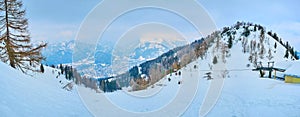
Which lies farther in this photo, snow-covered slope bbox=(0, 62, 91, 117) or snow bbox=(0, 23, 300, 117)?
snow bbox=(0, 23, 300, 117)

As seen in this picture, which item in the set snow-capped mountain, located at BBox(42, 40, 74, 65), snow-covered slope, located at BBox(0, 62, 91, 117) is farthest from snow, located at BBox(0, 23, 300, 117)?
snow-capped mountain, located at BBox(42, 40, 74, 65)

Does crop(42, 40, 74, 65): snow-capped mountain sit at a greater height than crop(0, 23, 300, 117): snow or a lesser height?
greater

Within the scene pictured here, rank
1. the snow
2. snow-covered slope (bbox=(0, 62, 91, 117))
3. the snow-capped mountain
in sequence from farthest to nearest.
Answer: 1. the snow-capped mountain
2. the snow
3. snow-covered slope (bbox=(0, 62, 91, 117))

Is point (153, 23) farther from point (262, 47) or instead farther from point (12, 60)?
point (262, 47)

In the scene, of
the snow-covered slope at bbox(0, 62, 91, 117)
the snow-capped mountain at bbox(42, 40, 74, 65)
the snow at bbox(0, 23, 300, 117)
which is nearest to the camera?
the snow-covered slope at bbox(0, 62, 91, 117)

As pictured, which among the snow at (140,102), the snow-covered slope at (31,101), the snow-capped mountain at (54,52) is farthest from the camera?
the snow-capped mountain at (54,52)

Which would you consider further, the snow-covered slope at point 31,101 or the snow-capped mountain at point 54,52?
the snow-capped mountain at point 54,52

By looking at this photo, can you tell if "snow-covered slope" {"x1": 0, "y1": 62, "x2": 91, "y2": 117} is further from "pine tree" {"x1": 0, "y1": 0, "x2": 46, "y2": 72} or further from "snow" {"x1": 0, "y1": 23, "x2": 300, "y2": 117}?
"pine tree" {"x1": 0, "y1": 0, "x2": 46, "y2": 72}

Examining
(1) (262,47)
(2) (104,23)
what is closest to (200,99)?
(2) (104,23)

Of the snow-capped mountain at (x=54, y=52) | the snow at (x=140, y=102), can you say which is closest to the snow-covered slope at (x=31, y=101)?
the snow at (x=140, y=102)

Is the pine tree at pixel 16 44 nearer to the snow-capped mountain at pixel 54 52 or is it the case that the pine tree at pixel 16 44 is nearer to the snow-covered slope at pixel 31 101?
the snow-capped mountain at pixel 54 52

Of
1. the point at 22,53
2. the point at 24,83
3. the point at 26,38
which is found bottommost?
the point at 24,83
